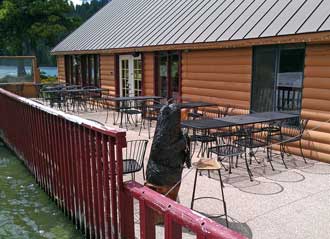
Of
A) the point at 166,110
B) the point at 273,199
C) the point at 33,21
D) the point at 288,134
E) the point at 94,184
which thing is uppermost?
the point at 33,21

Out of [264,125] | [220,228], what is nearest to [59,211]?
[220,228]

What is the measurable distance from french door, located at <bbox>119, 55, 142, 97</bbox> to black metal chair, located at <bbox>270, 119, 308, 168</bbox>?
6.06 metres

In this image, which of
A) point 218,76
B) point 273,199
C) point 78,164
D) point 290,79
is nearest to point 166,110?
point 78,164

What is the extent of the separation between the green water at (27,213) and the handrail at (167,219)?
1.27 m

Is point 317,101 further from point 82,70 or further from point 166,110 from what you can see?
→ point 82,70

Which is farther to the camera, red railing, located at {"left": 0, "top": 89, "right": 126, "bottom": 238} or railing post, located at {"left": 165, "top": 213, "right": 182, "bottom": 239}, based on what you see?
red railing, located at {"left": 0, "top": 89, "right": 126, "bottom": 238}

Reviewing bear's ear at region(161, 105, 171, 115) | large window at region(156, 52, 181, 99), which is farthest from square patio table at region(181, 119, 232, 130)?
large window at region(156, 52, 181, 99)

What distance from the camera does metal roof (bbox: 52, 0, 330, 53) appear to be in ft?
21.6

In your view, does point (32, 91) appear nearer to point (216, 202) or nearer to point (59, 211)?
point (59, 211)

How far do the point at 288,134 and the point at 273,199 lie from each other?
258 cm

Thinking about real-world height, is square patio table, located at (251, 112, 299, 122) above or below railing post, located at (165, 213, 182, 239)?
above

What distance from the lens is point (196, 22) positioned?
958 centimetres

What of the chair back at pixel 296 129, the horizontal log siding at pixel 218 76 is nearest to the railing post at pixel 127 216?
the chair back at pixel 296 129

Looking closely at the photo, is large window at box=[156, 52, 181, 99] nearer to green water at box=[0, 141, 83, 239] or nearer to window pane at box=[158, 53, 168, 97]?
window pane at box=[158, 53, 168, 97]
